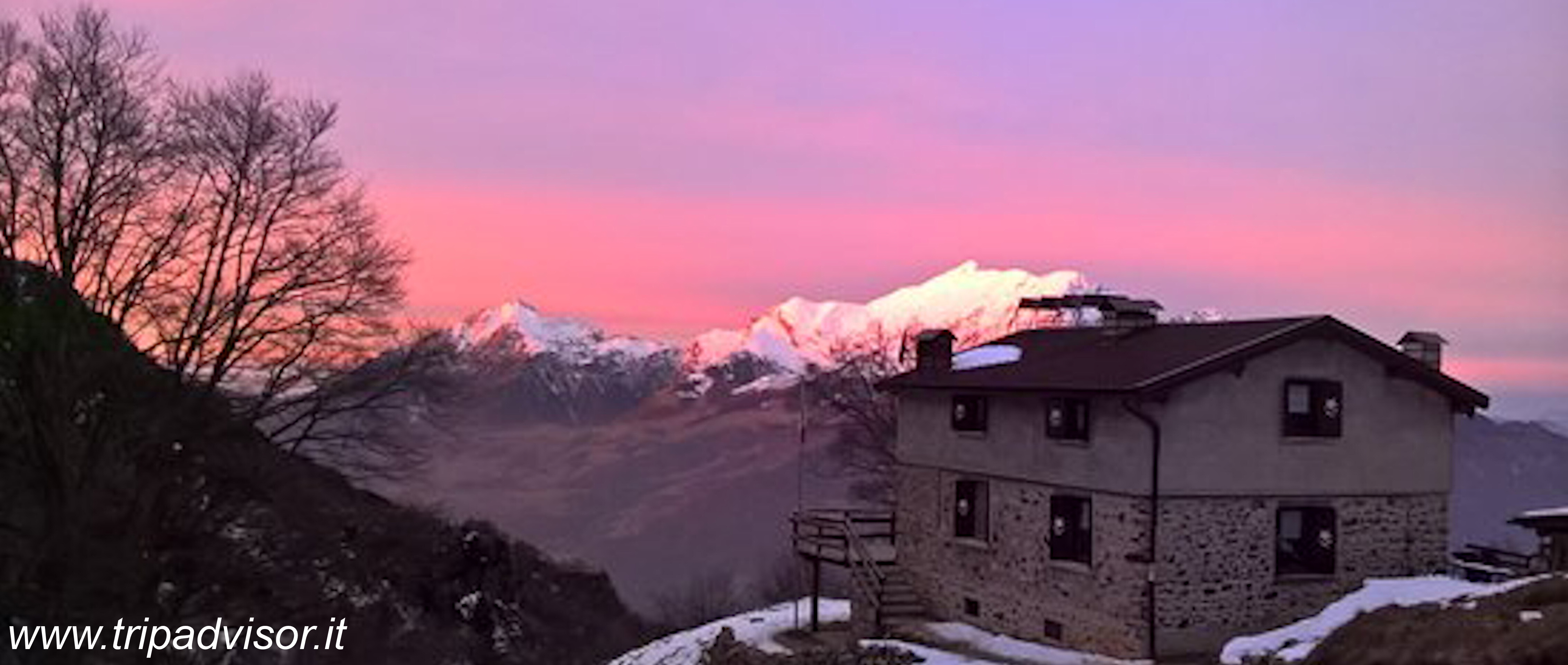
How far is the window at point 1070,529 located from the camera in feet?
100

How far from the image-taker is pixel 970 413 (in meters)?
35.0

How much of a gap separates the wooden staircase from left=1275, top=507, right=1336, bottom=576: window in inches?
379

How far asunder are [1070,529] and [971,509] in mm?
4073

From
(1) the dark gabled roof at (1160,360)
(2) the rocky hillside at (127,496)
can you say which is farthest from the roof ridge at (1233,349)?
(2) the rocky hillside at (127,496)

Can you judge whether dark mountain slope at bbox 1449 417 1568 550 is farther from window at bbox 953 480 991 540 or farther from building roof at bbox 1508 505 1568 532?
window at bbox 953 480 991 540

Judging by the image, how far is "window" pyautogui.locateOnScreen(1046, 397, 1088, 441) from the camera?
30.8 metres

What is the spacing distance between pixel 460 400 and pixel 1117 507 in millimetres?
14726

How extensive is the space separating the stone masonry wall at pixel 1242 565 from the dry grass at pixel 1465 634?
6.92m

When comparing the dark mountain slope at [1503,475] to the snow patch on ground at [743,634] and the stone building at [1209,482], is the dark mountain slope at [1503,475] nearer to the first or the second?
the snow patch on ground at [743,634]

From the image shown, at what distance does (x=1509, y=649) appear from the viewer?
55.0 feet

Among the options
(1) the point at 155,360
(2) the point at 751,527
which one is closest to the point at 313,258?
(1) the point at 155,360

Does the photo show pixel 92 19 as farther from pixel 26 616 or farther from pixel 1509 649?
pixel 1509 649

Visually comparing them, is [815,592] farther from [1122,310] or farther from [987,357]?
[1122,310]

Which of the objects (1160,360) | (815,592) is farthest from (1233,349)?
(815,592)
